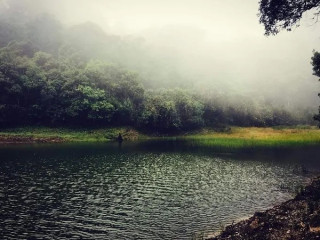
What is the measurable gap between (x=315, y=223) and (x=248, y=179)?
34.1 metres

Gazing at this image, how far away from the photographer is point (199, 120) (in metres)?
159

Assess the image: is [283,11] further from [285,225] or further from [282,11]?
[285,225]

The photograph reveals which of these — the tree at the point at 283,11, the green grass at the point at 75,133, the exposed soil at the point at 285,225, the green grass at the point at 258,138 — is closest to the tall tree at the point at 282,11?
the tree at the point at 283,11

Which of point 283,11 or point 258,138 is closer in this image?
point 283,11

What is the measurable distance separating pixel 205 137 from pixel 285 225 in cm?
11504

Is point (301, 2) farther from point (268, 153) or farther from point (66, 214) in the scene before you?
point (268, 153)

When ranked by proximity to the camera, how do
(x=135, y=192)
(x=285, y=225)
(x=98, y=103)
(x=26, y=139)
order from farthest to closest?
(x=98, y=103) < (x=26, y=139) < (x=135, y=192) < (x=285, y=225)

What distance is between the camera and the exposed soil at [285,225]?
2398 centimetres

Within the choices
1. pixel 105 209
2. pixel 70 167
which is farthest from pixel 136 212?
pixel 70 167

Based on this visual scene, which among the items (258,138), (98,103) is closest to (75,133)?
(98,103)

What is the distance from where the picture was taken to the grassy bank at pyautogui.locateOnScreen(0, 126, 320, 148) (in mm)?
116375

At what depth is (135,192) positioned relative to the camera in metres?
47.8

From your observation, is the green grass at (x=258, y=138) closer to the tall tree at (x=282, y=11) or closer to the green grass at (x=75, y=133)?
the green grass at (x=75, y=133)

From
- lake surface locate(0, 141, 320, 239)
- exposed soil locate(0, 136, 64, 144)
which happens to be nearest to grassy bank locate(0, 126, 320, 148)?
exposed soil locate(0, 136, 64, 144)
